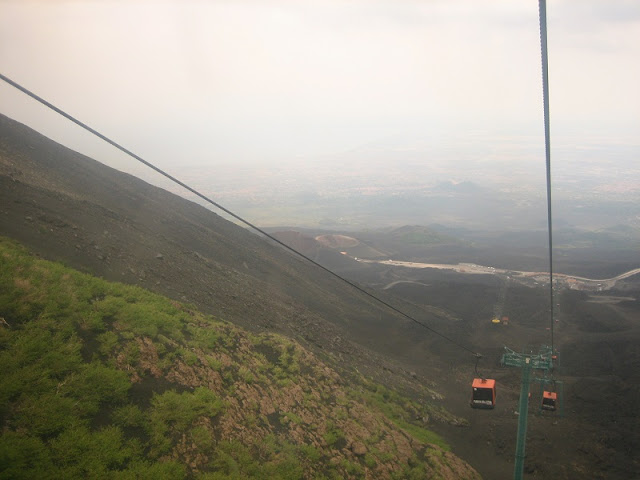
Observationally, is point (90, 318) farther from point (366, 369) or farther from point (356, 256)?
point (356, 256)

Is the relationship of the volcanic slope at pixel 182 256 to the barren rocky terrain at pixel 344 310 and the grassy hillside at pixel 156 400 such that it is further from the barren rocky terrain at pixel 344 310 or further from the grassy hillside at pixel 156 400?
the grassy hillside at pixel 156 400

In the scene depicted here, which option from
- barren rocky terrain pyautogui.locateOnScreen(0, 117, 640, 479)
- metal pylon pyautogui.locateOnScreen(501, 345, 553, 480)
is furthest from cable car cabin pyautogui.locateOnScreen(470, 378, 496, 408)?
metal pylon pyautogui.locateOnScreen(501, 345, 553, 480)

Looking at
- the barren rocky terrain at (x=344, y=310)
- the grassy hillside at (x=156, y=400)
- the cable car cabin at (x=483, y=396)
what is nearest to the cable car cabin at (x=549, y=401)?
the barren rocky terrain at (x=344, y=310)

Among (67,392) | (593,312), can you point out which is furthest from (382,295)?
(67,392)

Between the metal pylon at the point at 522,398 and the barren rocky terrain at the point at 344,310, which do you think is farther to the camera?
the barren rocky terrain at the point at 344,310

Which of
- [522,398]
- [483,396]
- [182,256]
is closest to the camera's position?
[522,398]

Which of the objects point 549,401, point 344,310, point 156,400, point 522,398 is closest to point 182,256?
point 344,310

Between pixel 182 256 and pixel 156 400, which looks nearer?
pixel 156 400

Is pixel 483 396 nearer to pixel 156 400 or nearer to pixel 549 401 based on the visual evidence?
pixel 549 401
